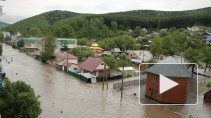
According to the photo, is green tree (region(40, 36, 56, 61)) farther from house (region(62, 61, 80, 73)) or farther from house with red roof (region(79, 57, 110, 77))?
house with red roof (region(79, 57, 110, 77))

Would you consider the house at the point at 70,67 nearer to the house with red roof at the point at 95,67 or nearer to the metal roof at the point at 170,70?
the house with red roof at the point at 95,67

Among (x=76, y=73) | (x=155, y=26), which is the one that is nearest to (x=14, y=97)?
(x=76, y=73)

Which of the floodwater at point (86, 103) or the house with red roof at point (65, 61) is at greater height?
the house with red roof at point (65, 61)

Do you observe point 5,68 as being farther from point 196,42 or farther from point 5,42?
point 5,42

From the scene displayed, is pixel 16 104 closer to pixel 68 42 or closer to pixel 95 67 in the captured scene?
pixel 95 67

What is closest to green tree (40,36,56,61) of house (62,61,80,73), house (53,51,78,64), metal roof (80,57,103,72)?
house (53,51,78,64)

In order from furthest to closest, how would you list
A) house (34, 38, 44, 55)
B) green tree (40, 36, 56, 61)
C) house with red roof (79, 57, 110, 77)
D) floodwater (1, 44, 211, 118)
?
house (34, 38, 44, 55)
green tree (40, 36, 56, 61)
house with red roof (79, 57, 110, 77)
floodwater (1, 44, 211, 118)

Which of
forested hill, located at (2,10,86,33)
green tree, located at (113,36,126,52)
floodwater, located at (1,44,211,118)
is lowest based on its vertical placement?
floodwater, located at (1,44,211,118)

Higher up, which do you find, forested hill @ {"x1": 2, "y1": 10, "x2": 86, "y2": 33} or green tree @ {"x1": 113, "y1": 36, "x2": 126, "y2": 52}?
forested hill @ {"x1": 2, "y1": 10, "x2": 86, "y2": 33}

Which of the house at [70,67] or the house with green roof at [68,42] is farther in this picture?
the house with green roof at [68,42]
